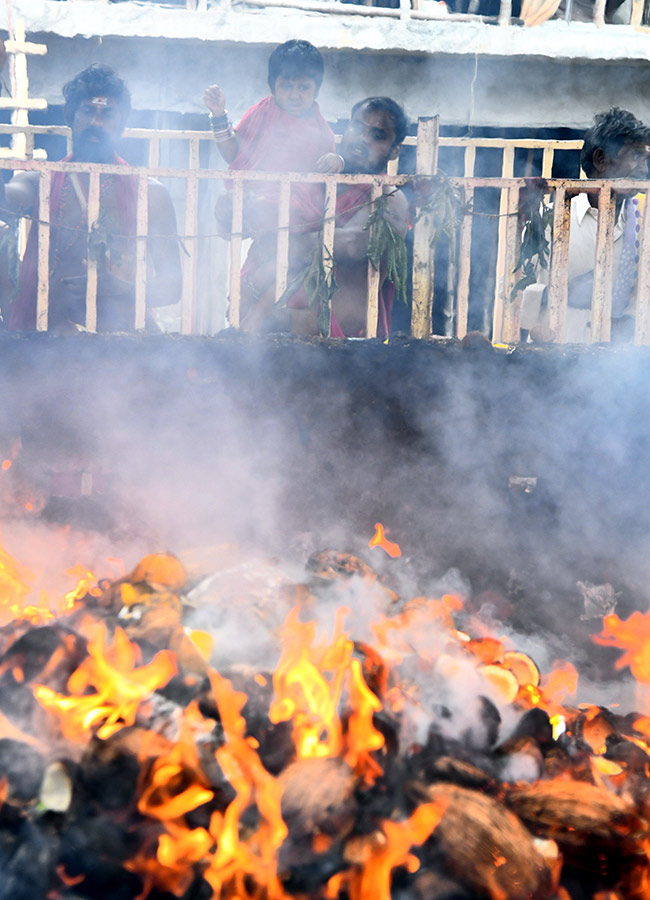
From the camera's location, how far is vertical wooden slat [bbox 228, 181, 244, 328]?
4441mm

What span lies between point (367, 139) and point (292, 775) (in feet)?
13.0

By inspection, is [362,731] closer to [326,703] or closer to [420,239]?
[326,703]

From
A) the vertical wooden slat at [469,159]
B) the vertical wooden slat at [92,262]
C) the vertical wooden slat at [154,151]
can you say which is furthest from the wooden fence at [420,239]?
the vertical wooden slat at [469,159]

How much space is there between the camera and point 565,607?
15.0 feet

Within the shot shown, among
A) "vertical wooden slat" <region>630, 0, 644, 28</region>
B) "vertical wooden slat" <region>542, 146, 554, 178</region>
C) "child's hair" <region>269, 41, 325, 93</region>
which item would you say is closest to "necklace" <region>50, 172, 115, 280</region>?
"child's hair" <region>269, 41, 325, 93</region>

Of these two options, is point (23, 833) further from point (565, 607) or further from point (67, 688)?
point (565, 607)

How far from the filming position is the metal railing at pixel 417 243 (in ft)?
14.5

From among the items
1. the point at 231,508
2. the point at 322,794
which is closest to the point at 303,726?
the point at 322,794

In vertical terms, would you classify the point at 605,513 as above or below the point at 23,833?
above

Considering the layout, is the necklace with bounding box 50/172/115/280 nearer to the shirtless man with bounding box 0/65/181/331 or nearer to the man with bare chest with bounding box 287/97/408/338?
the shirtless man with bounding box 0/65/181/331

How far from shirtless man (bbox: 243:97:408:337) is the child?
0.60 feet

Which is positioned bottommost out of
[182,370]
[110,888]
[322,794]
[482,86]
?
[110,888]

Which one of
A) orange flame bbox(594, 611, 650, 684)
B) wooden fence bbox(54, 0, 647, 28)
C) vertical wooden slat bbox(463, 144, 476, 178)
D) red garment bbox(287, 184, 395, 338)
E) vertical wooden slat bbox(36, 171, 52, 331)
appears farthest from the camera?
wooden fence bbox(54, 0, 647, 28)

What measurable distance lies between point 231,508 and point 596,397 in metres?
2.11
